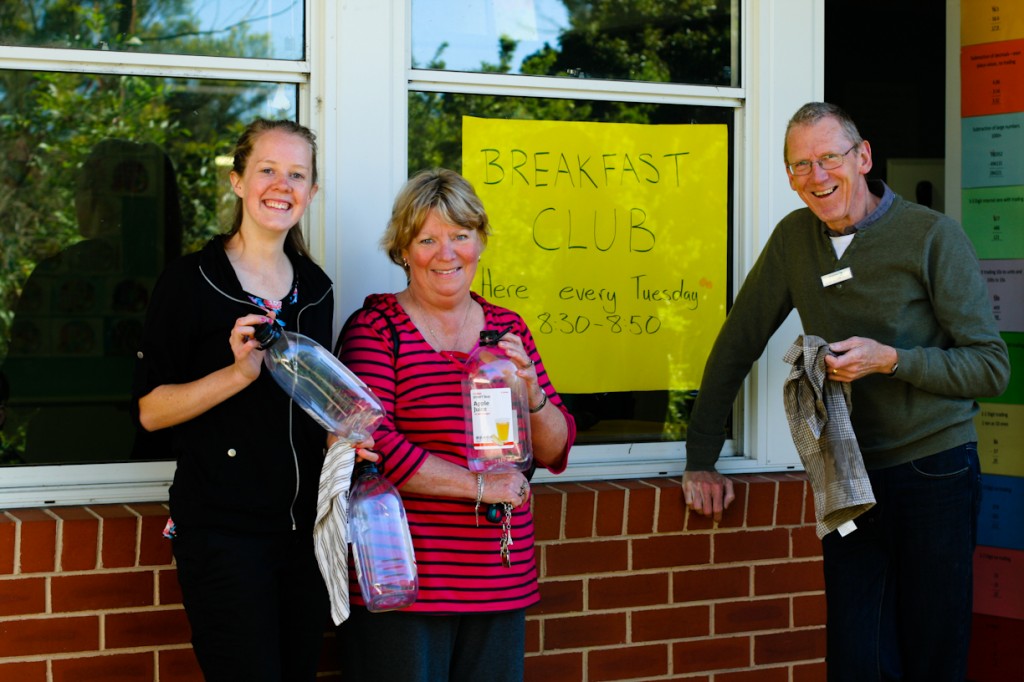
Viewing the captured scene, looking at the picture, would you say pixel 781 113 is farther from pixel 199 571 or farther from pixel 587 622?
pixel 199 571

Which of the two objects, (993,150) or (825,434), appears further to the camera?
(993,150)

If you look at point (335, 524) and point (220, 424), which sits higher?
point (220, 424)

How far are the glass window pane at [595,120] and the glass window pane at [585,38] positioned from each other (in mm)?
97

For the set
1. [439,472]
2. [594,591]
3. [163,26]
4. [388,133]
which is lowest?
[594,591]

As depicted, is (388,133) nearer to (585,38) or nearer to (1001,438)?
(585,38)

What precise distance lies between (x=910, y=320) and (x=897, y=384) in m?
0.17

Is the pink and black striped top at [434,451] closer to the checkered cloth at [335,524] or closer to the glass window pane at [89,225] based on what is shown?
the checkered cloth at [335,524]

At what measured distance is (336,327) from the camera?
11.1 ft

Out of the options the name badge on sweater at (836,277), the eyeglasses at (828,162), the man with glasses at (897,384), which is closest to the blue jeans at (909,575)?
the man with glasses at (897,384)

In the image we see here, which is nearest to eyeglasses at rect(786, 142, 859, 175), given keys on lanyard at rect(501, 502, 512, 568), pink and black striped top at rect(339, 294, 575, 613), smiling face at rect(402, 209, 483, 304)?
smiling face at rect(402, 209, 483, 304)

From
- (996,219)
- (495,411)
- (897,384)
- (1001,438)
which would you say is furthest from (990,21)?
(495,411)

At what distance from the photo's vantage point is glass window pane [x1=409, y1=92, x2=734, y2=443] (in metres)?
3.49

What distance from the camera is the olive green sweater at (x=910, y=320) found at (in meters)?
2.96

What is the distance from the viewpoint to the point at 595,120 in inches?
145
